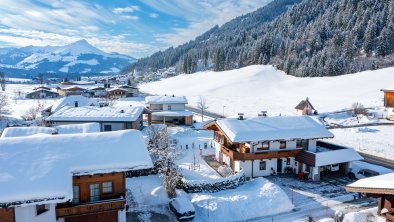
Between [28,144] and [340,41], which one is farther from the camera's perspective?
[340,41]

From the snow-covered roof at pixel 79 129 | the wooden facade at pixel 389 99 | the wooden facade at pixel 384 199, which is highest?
Answer: the wooden facade at pixel 389 99

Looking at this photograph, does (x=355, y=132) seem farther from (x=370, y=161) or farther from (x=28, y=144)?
(x=28, y=144)

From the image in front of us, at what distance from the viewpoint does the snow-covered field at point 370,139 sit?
42156 mm

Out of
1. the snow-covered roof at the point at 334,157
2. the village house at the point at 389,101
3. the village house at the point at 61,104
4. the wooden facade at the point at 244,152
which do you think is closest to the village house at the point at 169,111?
the village house at the point at 61,104

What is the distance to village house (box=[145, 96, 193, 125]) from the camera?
2530 inches

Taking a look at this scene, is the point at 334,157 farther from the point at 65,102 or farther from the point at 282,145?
the point at 65,102

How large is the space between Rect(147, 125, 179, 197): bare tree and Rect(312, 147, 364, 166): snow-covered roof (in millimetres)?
14702

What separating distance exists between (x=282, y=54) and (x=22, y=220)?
147m

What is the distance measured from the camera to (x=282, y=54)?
15175 cm

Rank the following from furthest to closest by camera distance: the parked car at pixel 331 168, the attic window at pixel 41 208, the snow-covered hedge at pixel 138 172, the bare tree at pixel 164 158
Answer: the parked car at pixel 331 168, the snow-covered hedge at pixel 138 172, the bare tree at pixel 164 158, the attic window at pixel 41 208

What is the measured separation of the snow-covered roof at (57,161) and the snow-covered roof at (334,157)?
2033cm

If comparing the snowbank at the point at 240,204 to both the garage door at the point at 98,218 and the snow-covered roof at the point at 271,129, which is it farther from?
the garage door at the point at 98,218

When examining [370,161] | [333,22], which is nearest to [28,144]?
[370,161]

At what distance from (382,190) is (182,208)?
14.1 metres
